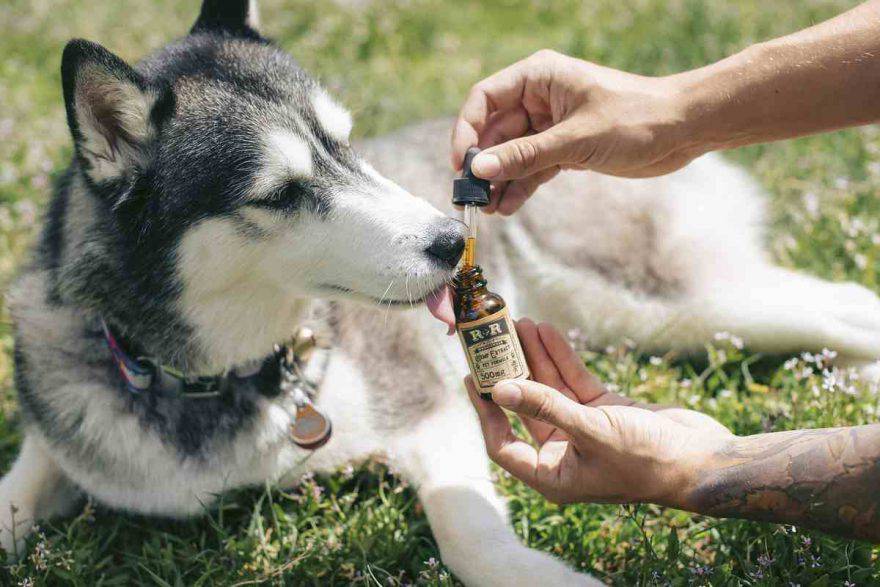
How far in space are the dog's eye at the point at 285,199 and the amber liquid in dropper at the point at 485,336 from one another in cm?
54

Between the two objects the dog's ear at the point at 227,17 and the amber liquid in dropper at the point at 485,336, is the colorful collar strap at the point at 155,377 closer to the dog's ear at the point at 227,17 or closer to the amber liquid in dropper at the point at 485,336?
the amber liquid in dropper at the point at 485,336

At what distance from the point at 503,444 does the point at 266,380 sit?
2.95 feet

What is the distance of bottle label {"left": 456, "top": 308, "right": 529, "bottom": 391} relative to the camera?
6.69 feet

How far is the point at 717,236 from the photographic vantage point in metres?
3.58

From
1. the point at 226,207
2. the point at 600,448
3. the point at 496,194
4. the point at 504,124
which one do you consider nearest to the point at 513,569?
the point at 600,448

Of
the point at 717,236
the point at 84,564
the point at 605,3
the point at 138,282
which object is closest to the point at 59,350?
the point at 138,282

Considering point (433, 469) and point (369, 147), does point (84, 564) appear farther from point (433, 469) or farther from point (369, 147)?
point (369, 147)

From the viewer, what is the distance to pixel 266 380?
261cm

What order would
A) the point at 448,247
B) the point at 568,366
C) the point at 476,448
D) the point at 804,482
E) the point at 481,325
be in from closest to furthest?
the point at 804,482, the point at 481,325, the point at 448,247, the point at 568,366, the point at 476,448

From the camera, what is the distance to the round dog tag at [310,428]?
2.53 meters

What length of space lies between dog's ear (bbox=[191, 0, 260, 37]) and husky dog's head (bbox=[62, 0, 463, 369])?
1.20 feet

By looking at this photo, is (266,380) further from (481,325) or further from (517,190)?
(517,190)

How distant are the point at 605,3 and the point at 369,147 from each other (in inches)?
161

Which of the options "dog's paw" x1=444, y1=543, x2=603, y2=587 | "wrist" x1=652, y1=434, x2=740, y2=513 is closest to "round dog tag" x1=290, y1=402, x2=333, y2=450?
"dog's paw" x1=444, y1=543, x2=603, y2=587
